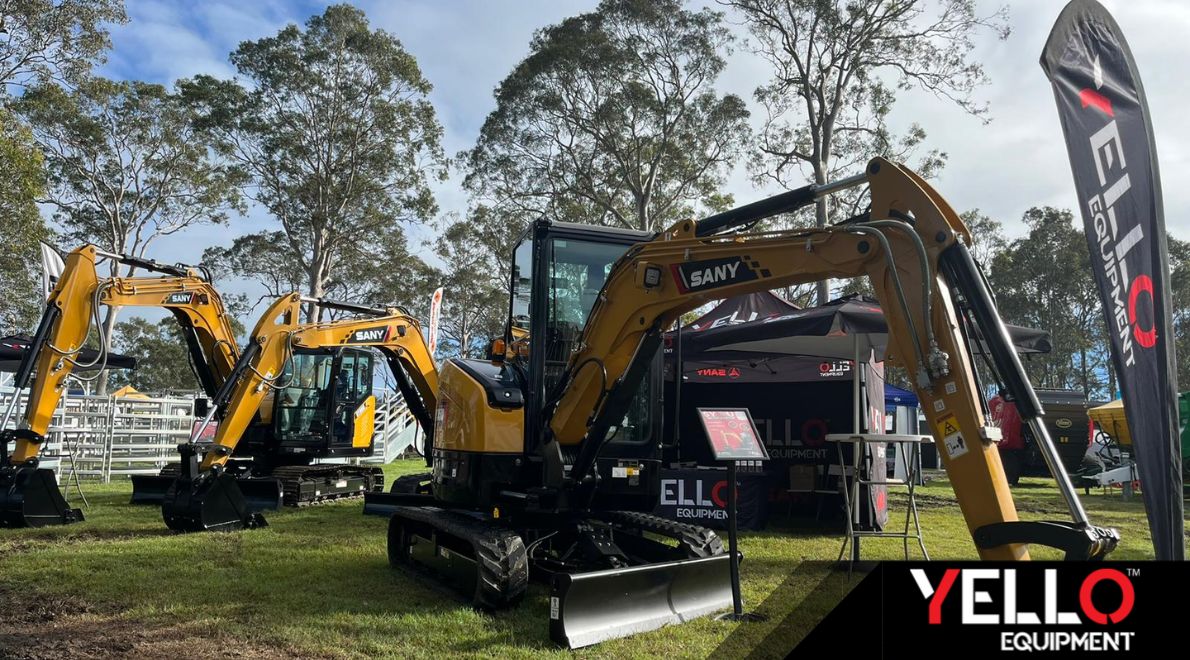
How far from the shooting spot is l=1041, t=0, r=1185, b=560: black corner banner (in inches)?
161

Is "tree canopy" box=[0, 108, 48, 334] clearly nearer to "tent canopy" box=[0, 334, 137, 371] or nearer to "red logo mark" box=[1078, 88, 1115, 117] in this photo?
"tent canopy" box=[0, 334, 137, 371]

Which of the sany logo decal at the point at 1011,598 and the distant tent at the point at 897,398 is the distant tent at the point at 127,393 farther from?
the sany logo decal at the point at 1011,598

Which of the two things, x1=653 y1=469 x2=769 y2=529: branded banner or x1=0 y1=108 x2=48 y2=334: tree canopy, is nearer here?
x1=653 y1=469 x2=769 y2=529: branded banner

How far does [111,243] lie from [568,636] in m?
30.1

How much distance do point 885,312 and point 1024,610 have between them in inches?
73.5

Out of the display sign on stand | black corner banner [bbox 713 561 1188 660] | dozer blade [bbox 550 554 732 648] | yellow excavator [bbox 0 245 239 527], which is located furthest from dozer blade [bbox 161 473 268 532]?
black corner banner [bbox 713 561 1188 660]

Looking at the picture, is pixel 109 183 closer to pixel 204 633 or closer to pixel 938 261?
pixel 204 633

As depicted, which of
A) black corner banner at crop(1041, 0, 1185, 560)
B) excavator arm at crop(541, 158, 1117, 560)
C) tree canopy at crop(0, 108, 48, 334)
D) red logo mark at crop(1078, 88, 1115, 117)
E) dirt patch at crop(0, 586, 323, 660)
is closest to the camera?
excavator arm at crop(541, 158, 1117, 560)

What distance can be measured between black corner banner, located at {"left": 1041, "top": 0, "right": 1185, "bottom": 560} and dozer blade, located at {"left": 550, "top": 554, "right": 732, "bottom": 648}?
2.55 metres

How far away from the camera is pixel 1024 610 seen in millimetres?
2463

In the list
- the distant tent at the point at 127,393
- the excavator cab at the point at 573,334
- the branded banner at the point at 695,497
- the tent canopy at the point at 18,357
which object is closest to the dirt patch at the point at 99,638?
the excavator cab at the point at 573,334

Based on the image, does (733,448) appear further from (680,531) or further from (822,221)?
(822,221)

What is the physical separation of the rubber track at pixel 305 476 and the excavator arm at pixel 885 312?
7353 millimetres

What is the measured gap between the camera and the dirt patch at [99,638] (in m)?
4.58
